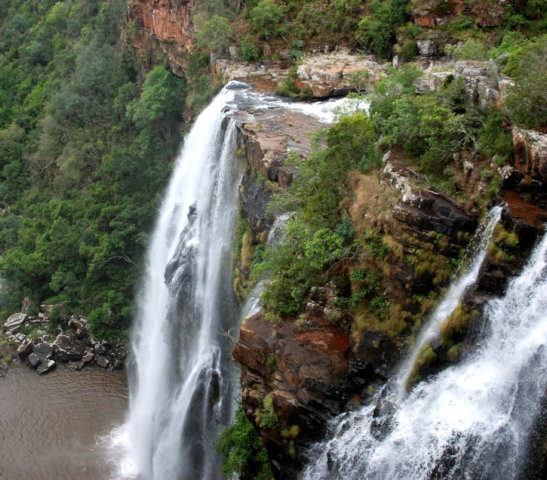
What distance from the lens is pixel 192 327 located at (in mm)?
19828

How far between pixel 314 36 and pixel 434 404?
22.9m

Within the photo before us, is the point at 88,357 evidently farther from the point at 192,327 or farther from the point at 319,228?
the point at 319,228

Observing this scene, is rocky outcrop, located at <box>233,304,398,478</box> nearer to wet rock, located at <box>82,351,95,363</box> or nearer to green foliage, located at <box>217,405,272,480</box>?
green foliage, located at <box>217,405,272,480</box>

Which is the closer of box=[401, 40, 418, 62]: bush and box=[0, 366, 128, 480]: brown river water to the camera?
box=[0, 366, 128, 480]: brown river water

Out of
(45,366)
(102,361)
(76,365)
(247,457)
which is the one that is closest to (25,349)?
(45,366)

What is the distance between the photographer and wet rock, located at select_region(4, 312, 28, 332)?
1067 inches

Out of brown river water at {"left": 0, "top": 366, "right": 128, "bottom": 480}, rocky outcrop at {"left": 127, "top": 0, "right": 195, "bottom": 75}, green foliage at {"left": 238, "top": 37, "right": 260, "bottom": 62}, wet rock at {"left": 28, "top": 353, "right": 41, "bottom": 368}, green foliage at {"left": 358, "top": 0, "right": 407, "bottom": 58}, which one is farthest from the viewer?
rocky outcrop at {"left": 127, "top": 0, "right": 195, "bottom": 75}

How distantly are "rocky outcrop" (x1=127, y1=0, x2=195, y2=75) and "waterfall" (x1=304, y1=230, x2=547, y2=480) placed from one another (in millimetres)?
27837

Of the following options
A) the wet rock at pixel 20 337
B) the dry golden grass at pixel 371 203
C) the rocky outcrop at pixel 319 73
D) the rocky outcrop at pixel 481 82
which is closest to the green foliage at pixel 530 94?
the rocky outcrop at pixel 481 82

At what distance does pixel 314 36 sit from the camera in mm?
27531

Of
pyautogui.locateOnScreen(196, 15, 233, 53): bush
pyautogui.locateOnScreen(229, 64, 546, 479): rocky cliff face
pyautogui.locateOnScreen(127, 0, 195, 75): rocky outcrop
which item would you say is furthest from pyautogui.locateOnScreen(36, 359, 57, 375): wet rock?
pyautogui.locateOnScreen(127, 0, 195, 75): rocky outcrop

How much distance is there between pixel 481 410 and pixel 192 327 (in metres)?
13.2

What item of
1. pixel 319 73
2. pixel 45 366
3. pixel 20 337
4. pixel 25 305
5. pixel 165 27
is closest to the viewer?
pixel 319 73

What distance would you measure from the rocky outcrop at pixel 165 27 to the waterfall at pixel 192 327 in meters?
9.59
